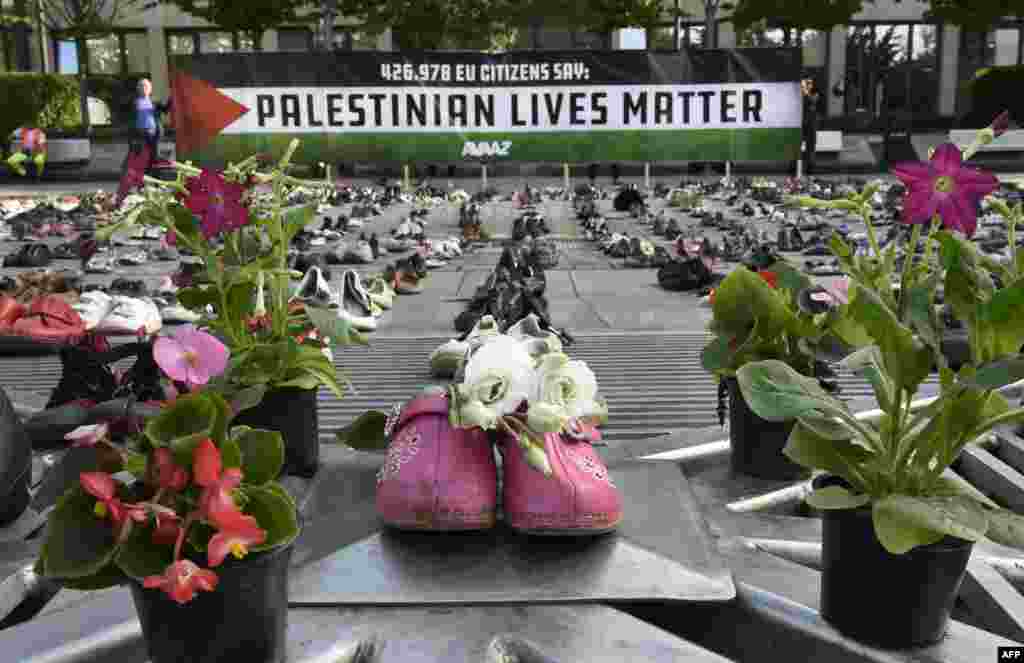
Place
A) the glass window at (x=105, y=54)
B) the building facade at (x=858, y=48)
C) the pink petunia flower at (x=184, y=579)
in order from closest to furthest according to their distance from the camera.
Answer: the pink petunia flower at (x=184, y=579)
the building facade at (x=858, y=48)
the glass window at (x=105, y=54)

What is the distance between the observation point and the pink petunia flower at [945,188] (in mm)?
1909

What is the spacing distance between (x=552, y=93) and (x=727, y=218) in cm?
305

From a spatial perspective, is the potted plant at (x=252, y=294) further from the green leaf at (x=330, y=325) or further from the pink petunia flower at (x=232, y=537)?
the pink petunia flower at (x=232, y=537)

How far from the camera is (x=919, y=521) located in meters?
1.77

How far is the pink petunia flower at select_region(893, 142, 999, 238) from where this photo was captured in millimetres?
1909

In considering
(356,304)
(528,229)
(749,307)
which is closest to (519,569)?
(749,307)

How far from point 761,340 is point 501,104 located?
10026 mm

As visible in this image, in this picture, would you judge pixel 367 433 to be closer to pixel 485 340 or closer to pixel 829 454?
pixel 485 340

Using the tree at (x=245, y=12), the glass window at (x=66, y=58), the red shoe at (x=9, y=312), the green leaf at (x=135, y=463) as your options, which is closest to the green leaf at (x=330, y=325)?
the green leaf at (x=135, y=463)

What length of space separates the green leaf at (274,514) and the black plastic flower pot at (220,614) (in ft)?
0.08

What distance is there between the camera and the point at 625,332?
582cm

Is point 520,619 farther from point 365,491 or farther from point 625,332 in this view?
point 625,332

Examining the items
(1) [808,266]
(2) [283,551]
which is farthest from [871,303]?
(1) [808,266]

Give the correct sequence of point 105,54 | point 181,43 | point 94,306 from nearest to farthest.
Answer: point 94,306 < point 105,54 < point 181,43
